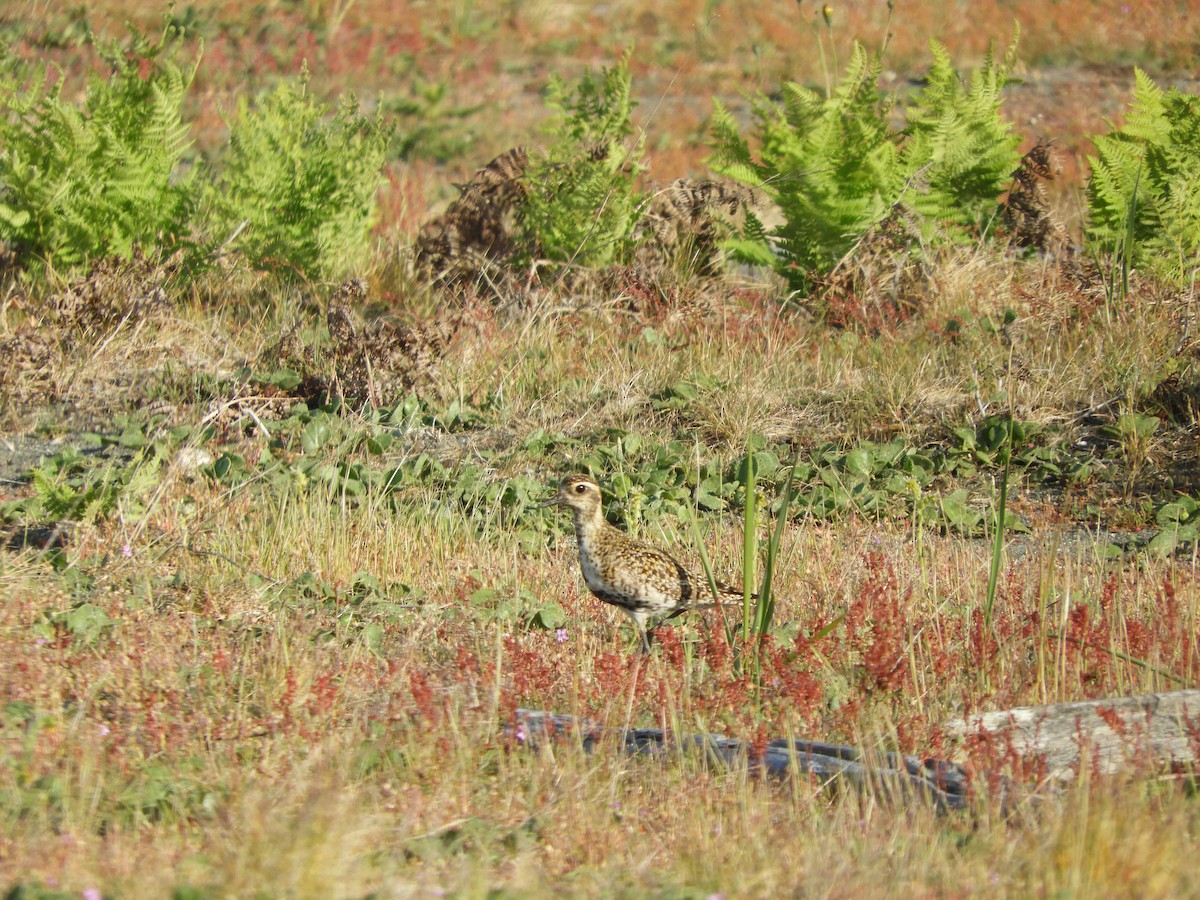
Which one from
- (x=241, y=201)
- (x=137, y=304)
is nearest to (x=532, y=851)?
(x=137, y=304)

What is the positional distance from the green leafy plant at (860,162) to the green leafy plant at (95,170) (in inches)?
162

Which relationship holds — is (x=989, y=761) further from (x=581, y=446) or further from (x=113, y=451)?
(x=113, y=451)

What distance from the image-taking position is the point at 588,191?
9.49m

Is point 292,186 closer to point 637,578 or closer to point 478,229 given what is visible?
point 478,229

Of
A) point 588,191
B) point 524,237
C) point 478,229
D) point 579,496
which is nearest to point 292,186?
point 478,229

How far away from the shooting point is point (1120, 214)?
9609 mm

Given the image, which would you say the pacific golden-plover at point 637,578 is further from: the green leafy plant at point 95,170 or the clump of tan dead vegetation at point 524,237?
the green leafy plant at point 95,170

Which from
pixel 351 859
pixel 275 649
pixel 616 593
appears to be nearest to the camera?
pixel 351 859

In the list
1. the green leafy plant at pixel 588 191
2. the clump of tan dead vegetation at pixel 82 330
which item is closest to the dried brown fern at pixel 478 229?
the green leafy plant at pixel 588 191

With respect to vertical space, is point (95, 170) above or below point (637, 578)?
above

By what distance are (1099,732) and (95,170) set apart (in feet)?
25.2

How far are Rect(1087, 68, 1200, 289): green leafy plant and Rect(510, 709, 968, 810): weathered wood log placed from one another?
6035 mm

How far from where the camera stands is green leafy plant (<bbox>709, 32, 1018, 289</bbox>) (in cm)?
970

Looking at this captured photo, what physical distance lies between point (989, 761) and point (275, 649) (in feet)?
8.26
